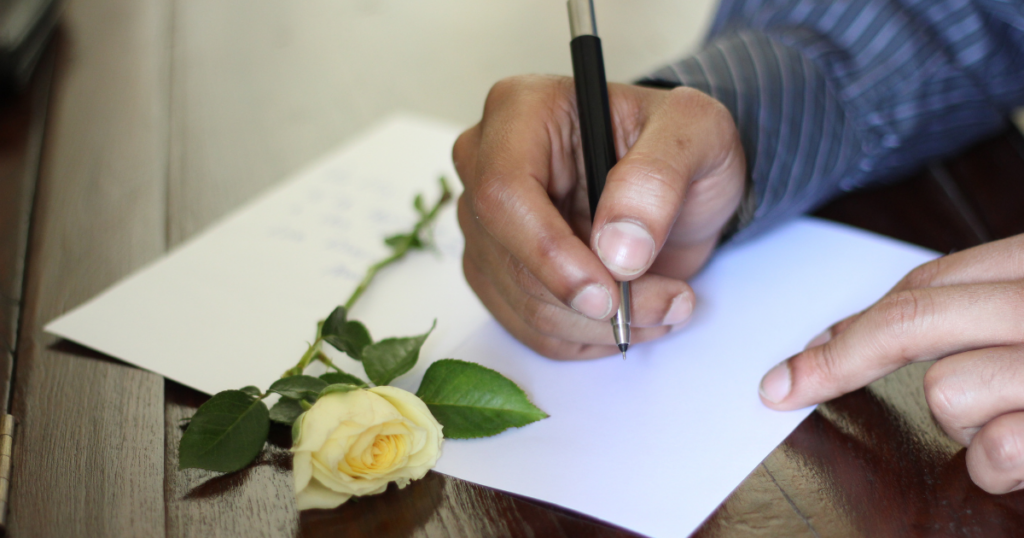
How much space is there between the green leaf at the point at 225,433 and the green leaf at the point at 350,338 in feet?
0.18

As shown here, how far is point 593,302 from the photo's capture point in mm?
390

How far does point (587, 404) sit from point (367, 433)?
0.14 metres

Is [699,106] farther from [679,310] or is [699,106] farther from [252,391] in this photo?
[252,391]

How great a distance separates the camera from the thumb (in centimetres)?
39

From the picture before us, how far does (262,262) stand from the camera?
0.57m

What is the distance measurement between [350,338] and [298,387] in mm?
55

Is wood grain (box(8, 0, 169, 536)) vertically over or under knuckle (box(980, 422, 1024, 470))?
over

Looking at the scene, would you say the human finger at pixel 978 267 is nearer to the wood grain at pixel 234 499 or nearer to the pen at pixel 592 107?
the pen at pixel 592 107

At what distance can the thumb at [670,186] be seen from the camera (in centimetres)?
39

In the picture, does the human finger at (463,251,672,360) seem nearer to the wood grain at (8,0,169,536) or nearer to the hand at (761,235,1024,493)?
the hand at (761,235,1024,493)

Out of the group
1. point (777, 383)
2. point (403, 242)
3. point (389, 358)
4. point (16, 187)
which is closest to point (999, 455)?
point (777, 383)

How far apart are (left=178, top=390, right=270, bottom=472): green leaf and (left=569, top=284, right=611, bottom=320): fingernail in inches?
7.1

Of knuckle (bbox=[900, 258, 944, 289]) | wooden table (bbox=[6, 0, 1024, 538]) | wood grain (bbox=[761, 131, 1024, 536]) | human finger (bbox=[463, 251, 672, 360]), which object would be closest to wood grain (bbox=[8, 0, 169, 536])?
wooden table (bbox=[6, 0, 1024, 538])

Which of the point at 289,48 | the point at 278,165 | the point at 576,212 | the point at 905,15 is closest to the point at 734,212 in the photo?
the point at 576,212
